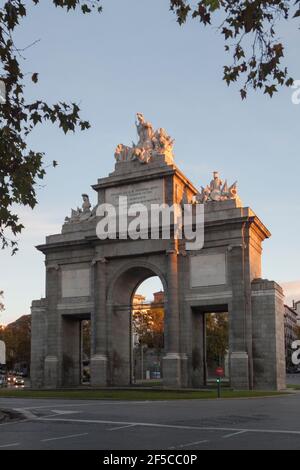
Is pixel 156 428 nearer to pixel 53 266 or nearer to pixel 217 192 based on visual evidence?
pixel 217 192

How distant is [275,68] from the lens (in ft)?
36.7

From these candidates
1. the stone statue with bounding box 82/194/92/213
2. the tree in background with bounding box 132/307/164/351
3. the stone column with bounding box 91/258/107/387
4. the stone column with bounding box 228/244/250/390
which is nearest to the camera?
the stone column with bounding box 228/244/250/390

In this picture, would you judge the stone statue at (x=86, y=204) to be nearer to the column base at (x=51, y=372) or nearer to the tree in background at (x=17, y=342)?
the column base at (x=51, y=372)

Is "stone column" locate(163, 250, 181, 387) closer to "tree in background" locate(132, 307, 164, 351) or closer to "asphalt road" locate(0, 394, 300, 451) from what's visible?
"asphalt road" locate(0, 394, 300, 451)

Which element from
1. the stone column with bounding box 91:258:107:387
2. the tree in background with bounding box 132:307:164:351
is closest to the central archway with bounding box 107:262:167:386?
the stone column with bounding box 91:258:107:387

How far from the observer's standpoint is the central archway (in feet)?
165

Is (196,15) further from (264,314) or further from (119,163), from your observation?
(119,163)

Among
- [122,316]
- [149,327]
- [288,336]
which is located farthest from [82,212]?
[288,336]

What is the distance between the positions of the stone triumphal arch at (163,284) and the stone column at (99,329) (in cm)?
8

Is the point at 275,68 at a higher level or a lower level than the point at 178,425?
higher

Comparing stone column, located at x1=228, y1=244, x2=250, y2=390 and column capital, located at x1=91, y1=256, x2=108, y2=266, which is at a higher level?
column capital, located at x1=91, y1=256, x2=108, y2=266

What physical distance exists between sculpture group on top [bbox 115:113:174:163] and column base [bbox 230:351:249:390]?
1669cm
